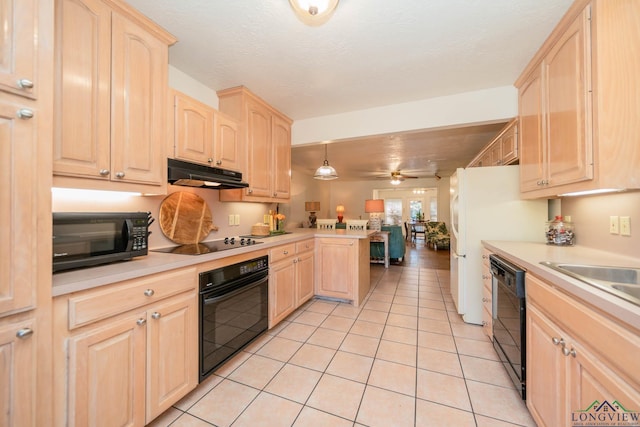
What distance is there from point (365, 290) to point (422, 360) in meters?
1.43

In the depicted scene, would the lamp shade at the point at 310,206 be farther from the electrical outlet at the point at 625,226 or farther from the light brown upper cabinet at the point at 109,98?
the electrical outlet at the point at 625,226

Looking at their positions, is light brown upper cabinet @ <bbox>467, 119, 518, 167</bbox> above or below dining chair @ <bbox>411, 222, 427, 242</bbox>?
above

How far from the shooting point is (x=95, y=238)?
1.26 metres

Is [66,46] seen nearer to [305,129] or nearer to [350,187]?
[305,129]

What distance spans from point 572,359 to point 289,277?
2041 mm

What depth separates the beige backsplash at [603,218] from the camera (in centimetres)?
148

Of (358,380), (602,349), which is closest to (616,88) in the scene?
(602,349)

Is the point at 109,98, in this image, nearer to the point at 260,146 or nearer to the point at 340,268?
the point at 260,146

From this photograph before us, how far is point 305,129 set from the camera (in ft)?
10.8

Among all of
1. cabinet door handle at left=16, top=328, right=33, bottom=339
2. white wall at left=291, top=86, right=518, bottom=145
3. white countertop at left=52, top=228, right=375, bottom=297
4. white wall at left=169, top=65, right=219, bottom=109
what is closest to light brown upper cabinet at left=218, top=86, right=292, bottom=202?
white wall at left=169, top=65, right=219, bottom=109

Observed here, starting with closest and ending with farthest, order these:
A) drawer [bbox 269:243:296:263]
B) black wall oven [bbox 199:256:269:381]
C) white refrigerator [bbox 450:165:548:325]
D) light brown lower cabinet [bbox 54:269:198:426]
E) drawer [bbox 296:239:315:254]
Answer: light brown lower cabinet [bbox 54:269:198:426], black wall oven [bbox 199:256:269:381], drawer [bbox 269:243:296:263], white refrigerator [bbox 450:165:548:325], drawer [bbox 296:239:315:254]

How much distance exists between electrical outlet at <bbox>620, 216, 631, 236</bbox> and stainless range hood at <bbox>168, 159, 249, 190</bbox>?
2.70m

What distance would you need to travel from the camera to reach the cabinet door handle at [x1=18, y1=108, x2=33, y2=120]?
86 centimetres

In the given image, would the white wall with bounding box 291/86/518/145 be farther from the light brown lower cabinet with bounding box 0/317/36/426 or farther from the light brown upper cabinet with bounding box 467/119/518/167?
the light brown lower cabinet with bounding box 0/317/36/426
